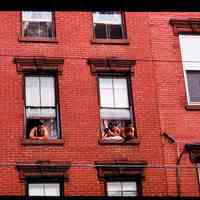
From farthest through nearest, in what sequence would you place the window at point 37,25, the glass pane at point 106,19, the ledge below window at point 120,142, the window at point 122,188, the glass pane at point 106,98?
the glass pane at point 106,19
the window at point 37,25
the glass pane at point 106,98
the ledge below window at point 120,142
the window at point 122,188

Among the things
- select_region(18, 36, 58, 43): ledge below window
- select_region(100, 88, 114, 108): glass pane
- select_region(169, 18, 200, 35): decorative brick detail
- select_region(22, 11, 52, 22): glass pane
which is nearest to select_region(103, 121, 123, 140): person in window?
select_region(100, 88, 114, 108): glass pane

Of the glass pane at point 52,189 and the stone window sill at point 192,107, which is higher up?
the stone window sill at point 192,107

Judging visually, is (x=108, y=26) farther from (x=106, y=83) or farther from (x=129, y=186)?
(x=129, y=186)

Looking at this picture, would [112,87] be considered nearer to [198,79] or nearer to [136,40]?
[136,40]

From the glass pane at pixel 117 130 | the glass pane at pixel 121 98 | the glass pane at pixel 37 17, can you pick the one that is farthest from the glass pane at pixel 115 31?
the glass pane at pixel 117 130

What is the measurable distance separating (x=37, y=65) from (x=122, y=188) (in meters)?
4.29

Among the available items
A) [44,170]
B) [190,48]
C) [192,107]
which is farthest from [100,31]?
[44,170]

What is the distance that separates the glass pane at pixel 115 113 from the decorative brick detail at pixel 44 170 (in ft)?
6.53

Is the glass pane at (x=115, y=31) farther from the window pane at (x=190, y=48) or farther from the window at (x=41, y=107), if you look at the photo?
the window at (x=41, y=107)

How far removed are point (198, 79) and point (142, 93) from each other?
1915 mm

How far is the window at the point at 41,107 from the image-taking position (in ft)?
45.9

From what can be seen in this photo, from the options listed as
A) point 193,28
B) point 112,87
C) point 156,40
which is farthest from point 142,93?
point 193,28

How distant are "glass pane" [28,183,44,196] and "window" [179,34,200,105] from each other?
5033 millimetres

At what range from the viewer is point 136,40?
15.4m
